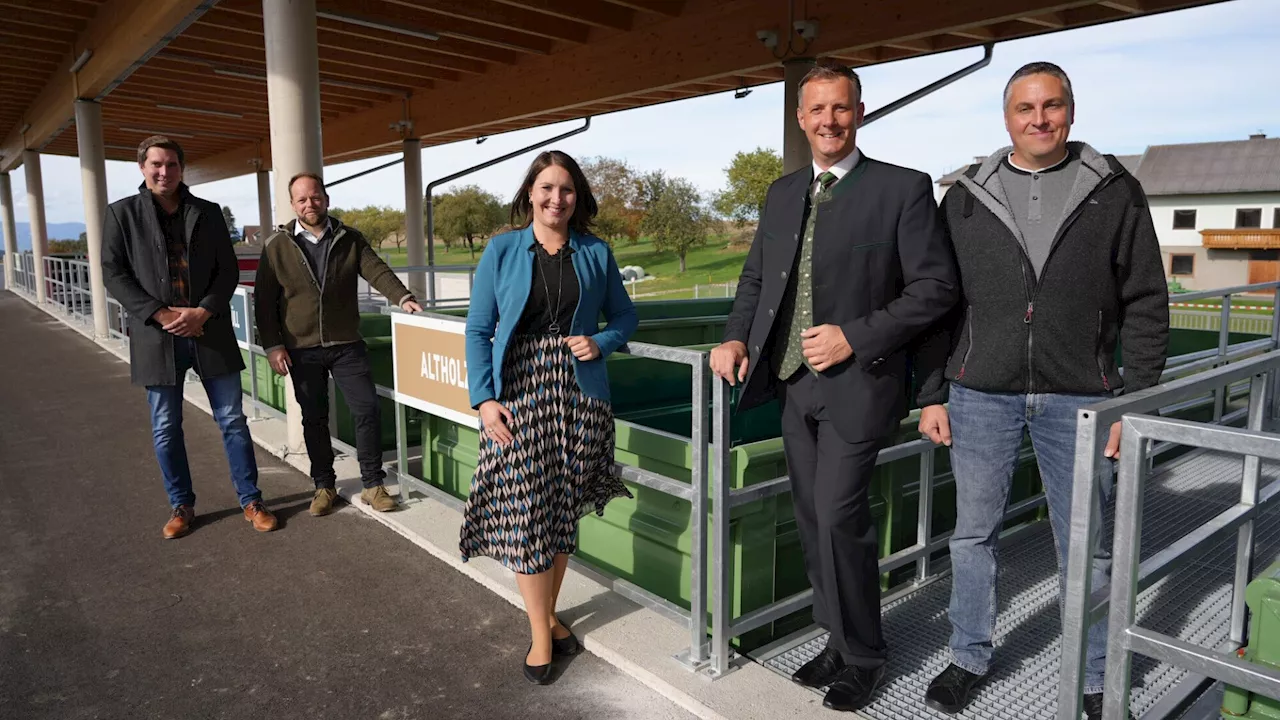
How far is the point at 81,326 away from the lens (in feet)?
45.9

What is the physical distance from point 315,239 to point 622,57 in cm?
759

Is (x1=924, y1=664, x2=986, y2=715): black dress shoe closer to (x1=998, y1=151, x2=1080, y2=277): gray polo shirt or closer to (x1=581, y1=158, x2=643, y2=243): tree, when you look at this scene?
(x1=998, y1=151, x2=1080, y2=277): gray polo shirt

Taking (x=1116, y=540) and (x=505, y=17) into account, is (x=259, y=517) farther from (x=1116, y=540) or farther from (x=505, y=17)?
(x=505, y=17)

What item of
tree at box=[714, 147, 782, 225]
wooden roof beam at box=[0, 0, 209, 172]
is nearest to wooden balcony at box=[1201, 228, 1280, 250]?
tree at box=[714, 147, 782, 225]

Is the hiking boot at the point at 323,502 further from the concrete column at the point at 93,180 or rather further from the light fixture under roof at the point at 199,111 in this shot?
the light fixture under roof at the point at 199,111

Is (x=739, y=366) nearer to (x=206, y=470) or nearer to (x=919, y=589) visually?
(x=919, y=589)

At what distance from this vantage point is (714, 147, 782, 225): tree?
59844 mm

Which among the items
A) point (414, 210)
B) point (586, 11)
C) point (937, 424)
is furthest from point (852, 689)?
point (414, 210)

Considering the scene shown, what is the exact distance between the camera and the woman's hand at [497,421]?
8.63 ft

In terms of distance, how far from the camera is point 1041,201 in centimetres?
221

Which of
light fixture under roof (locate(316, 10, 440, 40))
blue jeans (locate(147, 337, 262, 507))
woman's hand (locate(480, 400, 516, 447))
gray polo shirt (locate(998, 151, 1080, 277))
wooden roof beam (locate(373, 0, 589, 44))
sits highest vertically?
wooden roof beam (locate(373, 0, 589, 44))

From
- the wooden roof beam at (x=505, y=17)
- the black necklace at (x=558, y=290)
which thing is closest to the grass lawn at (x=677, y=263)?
the wooden roof beam at (x=505, y=17)

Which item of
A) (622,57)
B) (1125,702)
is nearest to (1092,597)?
(1125,702)

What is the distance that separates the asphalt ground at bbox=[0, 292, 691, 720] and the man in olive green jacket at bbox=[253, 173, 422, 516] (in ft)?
1.44
